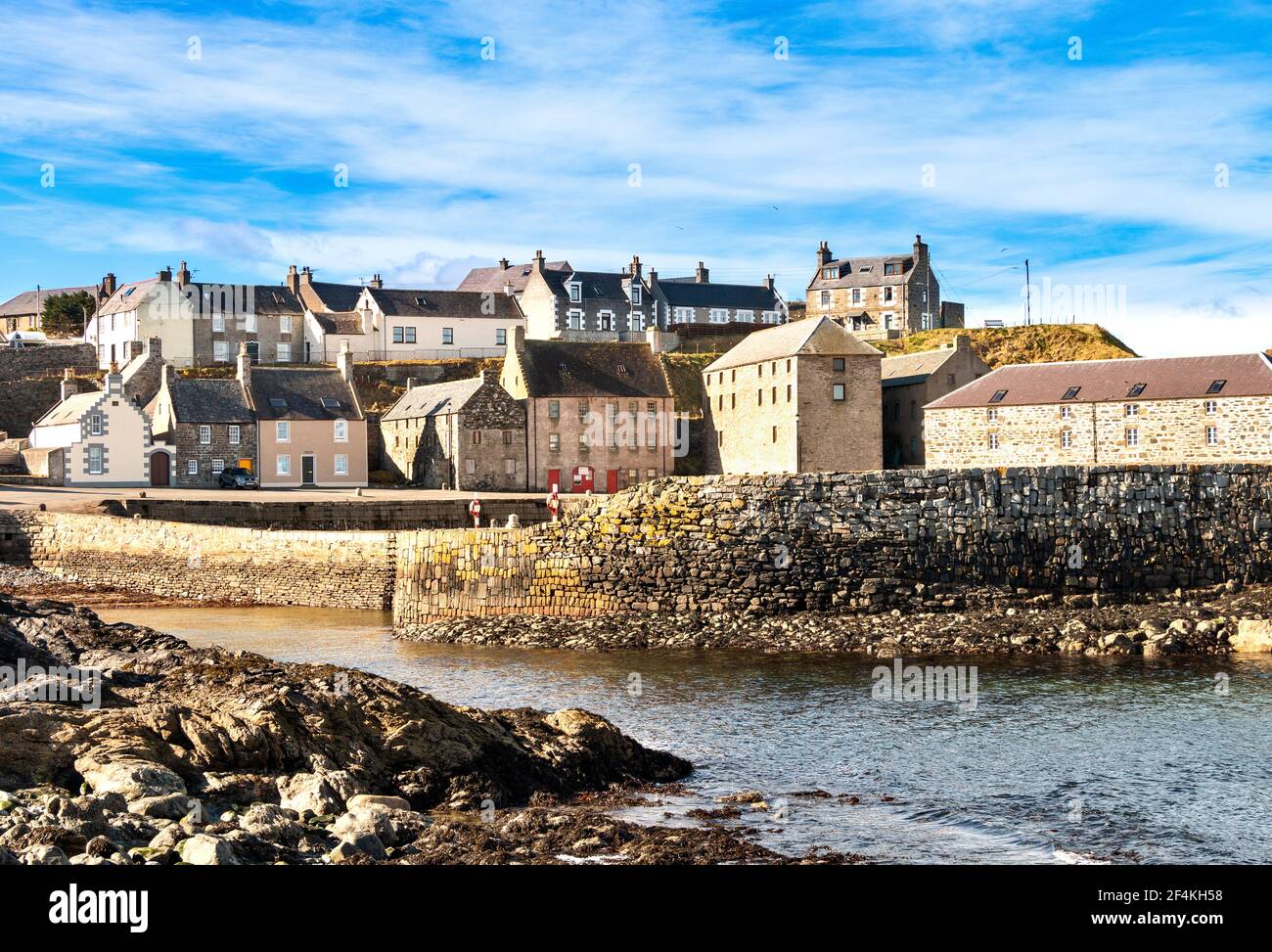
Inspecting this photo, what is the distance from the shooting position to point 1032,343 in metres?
69.0

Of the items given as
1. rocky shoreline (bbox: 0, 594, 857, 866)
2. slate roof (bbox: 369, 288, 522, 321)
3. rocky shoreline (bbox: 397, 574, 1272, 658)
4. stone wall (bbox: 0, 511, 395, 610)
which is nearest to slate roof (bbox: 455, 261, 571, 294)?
slate roof (bbox: 369, 288, 522, 321)

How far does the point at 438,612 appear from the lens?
27.4 metres

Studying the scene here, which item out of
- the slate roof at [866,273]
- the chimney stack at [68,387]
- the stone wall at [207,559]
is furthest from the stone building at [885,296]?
the stone wall at [207,559]

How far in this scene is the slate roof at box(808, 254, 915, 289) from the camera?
7900cm

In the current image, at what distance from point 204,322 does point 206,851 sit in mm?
69358

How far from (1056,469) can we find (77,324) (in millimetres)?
72499

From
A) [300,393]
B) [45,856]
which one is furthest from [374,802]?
[300,393]

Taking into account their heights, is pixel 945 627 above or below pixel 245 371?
below

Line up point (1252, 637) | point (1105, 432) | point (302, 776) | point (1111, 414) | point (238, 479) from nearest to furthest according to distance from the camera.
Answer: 1. point (302, 776)
2. point (1252, 637)
3. point (1111, 414)
4. point (1105, 432)
5. point (238, 479)

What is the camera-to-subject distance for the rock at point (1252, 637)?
22.1 meters

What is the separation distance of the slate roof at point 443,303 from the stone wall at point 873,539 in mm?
47869

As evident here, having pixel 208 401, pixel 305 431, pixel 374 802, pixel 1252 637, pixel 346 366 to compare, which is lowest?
pixel 1252 637

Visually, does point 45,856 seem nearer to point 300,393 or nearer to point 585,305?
point 300,393
